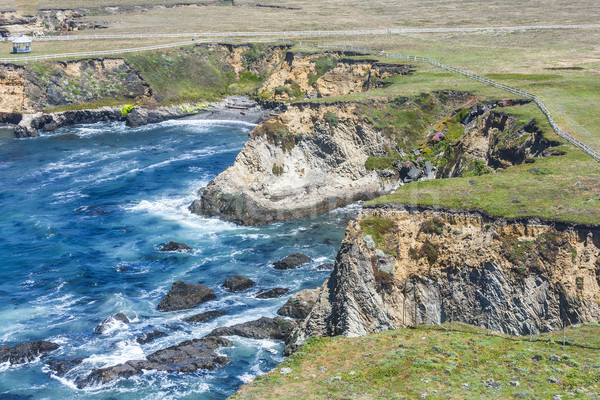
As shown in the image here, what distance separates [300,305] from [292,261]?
956cm

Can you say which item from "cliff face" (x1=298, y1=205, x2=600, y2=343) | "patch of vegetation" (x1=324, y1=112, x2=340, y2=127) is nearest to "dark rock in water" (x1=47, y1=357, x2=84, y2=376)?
"cliff face" (x1=298, y1=205, x2=600, y2=343)

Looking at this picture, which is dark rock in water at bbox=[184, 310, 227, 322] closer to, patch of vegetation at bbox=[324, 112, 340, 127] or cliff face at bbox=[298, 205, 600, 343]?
cliff face at bbox=[298, 205, 600, 343]

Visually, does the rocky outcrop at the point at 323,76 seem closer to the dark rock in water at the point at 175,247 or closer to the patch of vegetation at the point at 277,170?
the patch of vegetation at the point at 277,170

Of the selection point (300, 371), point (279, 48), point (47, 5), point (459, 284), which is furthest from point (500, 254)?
point (47, 5)

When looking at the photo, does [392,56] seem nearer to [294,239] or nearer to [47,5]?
[294,239]

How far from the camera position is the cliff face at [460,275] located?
31.7m

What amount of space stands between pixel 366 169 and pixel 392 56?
3627cm

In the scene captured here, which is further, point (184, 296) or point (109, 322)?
point (184, 296)

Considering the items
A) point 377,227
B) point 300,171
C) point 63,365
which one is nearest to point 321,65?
point 300,171

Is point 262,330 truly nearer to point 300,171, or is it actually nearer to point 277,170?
point 277,170

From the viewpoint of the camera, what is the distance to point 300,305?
40812 millimetres

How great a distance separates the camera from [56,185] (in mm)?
72125

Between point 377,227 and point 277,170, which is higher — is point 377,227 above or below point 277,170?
above

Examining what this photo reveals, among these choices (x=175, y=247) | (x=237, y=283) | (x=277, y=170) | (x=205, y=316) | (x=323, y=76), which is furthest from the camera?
(x=323, y=76)
